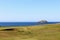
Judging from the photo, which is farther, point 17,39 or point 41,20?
point 41,20

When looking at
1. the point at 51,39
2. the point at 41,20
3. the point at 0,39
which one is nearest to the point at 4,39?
the point at 0,39

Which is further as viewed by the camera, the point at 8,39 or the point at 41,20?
the point at 41,20

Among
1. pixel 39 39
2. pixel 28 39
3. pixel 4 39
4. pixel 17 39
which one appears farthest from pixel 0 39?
pixel 39 39

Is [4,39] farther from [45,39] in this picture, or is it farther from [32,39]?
[45,39]

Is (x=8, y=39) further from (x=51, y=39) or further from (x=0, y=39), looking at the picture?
(x=51, y=39)

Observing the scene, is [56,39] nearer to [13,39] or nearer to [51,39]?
[51,39]

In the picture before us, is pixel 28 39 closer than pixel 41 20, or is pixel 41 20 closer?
pixel 28 39

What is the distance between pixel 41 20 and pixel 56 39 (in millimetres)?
118738

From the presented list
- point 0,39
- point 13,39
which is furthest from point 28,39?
point 0,39

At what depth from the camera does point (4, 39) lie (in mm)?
22203

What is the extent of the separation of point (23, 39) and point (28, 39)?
0.71 metres

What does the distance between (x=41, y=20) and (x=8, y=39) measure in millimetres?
119746

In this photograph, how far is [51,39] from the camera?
2270 centimetres

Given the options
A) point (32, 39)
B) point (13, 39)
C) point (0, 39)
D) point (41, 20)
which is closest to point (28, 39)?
point (32, 39)
